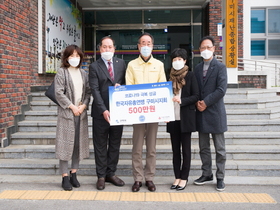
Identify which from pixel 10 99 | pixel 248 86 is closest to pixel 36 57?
pixel 10 99

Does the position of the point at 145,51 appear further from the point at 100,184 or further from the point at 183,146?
the point at 100,184

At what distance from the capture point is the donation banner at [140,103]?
4066 mm

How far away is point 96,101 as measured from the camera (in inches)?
163

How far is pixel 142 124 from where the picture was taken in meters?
4.23

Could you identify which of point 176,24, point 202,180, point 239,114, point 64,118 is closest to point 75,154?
point 64,118

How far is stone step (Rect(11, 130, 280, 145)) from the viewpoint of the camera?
565 cm

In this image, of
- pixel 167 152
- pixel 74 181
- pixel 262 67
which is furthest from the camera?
pixel 262 67

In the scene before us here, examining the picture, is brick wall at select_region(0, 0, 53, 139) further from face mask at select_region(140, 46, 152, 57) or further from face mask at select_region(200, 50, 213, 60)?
face mask at select_region(200, 50, 213, 60)

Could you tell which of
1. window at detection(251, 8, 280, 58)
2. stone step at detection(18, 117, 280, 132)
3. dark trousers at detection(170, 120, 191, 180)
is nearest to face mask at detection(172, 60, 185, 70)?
dark trousers at detection(170, 120, 191, 180)

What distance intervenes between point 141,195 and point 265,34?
11.0 metres

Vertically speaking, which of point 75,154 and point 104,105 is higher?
point 104,105

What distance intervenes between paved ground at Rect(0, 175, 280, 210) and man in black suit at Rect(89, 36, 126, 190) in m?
0.29

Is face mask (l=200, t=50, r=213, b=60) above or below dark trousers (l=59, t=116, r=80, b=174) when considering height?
above

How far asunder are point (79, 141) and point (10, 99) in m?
2.36
